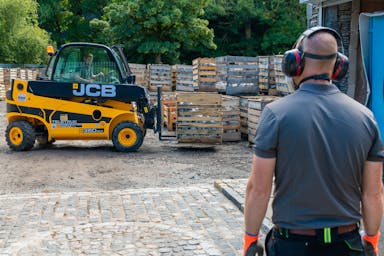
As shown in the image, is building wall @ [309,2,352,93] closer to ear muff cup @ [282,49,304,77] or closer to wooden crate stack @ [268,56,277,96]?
ear muff cup @ [282,49,304,77]

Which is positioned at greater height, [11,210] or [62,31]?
[62,31]

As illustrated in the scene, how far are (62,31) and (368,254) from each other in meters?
48.4

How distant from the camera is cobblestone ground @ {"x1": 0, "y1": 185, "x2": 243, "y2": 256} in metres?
5.52

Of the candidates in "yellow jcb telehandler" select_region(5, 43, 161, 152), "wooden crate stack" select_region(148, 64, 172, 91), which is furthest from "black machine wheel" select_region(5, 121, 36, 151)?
"wooden crate stack" select_region(148, 64, 172, 91)

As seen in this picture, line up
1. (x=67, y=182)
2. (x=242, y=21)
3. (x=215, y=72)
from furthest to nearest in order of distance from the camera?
(x=242, y=21) < (x=215, y=72) < (x=67, y=182)

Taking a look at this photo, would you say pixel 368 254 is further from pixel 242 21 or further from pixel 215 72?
pixel 242 21

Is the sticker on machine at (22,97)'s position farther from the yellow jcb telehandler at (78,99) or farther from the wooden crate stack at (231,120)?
the wooden crate stack at (231,120)

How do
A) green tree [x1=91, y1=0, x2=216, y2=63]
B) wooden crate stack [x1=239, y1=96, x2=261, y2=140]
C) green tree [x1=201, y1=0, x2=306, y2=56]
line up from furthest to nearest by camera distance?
green tree [x1=201, y1=0, x2=306, y2=56] → green tree [x1=91, y1=0, x2=216, y2=63] → wooden crate stack [x1=239, y1=96, x2=261, y2=140]

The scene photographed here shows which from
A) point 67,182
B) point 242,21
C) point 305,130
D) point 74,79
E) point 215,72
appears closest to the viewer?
point 305,130

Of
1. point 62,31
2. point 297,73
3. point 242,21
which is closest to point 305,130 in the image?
point 297,73

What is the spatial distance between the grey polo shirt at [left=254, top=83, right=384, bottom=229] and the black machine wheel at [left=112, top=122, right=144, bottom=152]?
393 inches

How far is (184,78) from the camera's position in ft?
65.8

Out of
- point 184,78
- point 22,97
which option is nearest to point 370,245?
point 22,97

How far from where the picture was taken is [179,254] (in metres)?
5.32
